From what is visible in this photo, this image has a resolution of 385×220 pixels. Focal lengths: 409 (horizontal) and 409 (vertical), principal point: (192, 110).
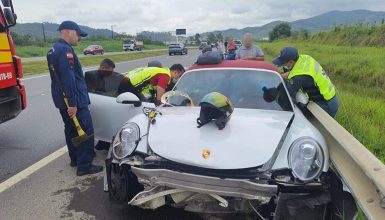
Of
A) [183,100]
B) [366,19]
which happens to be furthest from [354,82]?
[366,19]

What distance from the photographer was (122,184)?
360cm

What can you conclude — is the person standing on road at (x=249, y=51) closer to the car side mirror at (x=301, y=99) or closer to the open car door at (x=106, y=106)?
the open car door at (x=106, y=106)

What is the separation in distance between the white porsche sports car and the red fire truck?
2.90 meters

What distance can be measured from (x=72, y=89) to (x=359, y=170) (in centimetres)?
326

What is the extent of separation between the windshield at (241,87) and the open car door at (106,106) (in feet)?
1.99

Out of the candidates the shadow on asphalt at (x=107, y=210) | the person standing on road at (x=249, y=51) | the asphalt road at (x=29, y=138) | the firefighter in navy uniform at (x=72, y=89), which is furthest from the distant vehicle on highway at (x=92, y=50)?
the shadow on asphalt at (x=107, y=210)

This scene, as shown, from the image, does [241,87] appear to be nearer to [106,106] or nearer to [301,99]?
[301,99]

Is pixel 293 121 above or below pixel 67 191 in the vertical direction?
above

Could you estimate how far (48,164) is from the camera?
5.41 m

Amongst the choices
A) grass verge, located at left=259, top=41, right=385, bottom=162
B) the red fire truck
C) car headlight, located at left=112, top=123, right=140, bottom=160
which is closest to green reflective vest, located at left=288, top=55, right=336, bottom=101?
grass verge, located at left=259, top=41, right=385, bottom=162

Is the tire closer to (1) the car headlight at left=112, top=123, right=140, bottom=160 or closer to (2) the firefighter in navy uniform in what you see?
(1) the car headlight at left=112, top=123, right=140, bottom=160

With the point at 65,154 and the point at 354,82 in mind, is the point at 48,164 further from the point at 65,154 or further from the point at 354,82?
the point at 354,82

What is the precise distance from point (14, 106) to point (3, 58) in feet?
2.50

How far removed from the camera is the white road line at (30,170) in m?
4.64
